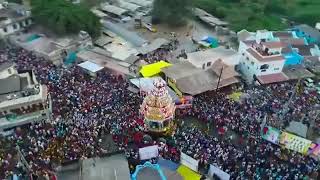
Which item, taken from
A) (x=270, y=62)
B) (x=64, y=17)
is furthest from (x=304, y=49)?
(x=64, y=17)

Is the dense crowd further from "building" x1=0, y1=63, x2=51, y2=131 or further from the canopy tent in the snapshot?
"building" x1=0, y1=63, x2=51, y2=131

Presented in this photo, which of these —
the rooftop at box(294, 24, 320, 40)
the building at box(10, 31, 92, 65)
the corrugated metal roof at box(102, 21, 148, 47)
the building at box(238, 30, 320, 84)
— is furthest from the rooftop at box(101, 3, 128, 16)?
the rooftop at box(294, 24, 320, 40)

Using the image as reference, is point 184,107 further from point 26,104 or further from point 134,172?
point 26,104

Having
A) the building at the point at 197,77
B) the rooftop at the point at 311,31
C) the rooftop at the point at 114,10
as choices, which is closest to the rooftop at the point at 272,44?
the building at the point at 197,77

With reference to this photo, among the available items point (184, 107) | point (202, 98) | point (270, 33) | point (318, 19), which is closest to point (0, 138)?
point (184, 107)

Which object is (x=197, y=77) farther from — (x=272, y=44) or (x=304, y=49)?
(x=304, y=49)

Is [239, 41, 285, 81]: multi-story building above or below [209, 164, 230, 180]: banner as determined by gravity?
above

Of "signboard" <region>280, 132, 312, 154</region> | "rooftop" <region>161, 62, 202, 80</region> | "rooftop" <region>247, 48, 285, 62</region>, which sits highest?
"rooftop" <region>247, 48, 285, 62</region>
